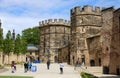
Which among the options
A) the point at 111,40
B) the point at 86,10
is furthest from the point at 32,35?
the point at 111,40

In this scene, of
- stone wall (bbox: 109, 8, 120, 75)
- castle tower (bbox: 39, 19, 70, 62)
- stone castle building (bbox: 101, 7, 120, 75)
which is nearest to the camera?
stone wall (bbox: 109, 8, 120, 75)

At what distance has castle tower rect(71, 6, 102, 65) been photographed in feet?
195

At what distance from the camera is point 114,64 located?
141ft

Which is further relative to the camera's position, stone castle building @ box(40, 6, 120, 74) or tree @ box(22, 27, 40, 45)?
tree @ box(22, 27, 40, 45)

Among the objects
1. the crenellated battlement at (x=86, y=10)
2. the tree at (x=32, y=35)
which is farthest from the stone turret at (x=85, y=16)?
the tree at (x=32, y=35)

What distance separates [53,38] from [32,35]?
103 ft

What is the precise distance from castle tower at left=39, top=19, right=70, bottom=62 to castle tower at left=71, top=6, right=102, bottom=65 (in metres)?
15.9

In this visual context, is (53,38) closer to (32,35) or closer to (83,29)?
(83,29)

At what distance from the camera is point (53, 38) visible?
253 ft

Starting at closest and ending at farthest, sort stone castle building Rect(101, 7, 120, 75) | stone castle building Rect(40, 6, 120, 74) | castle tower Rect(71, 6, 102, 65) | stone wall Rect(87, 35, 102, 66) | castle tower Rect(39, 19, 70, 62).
A: stone castle building Rect(101, 7, 120, 75) → stone castle building Rect(40, 6, 120, 74) → stone wall Rect(87, 35, 102, 66) → castle tower Rect(71, 6, 102, 65) → castle tower Rect(39, 19, 70, 62)

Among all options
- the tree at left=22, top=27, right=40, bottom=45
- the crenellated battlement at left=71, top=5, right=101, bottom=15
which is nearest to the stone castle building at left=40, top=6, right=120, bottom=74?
the crenellated battlement at left=71, top=5, right=101, bottom=15

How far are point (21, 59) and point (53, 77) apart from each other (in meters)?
50.3

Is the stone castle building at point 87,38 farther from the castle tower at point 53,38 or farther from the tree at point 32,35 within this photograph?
the tree at point 32,35

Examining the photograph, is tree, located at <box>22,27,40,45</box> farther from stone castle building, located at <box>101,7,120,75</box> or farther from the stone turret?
stone castle building, located at <box>101,7,120,75</box>
